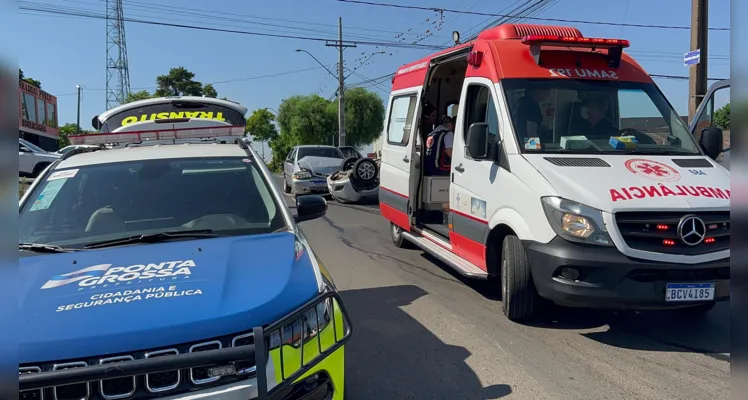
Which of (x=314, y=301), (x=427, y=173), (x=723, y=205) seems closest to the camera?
(x=314, y=301)

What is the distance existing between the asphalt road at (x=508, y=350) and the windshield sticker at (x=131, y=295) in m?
1.69

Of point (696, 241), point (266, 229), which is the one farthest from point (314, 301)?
point (696, 241)

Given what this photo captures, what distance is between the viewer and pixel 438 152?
7.75m

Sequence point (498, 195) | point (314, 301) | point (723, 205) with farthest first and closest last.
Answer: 1. point (498, 195)
2. point (723, 205)
3. point (314, 301)

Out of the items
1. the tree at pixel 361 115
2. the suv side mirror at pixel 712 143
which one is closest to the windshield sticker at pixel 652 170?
the suv side mirror at pixel 712 143

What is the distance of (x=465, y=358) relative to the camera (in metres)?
4.24

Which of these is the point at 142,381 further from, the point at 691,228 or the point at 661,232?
the point at 691,228

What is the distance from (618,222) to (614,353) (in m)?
1.10

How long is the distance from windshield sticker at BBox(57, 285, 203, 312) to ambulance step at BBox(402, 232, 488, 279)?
362 cm

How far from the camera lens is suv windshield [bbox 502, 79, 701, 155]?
5.20 m

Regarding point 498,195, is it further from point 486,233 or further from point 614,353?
point 614,353

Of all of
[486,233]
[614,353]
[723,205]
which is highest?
[723,205]

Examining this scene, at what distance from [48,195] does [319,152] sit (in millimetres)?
13882

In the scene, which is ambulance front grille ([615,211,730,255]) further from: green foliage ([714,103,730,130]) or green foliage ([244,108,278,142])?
green foliage ([244,108,278,142])
